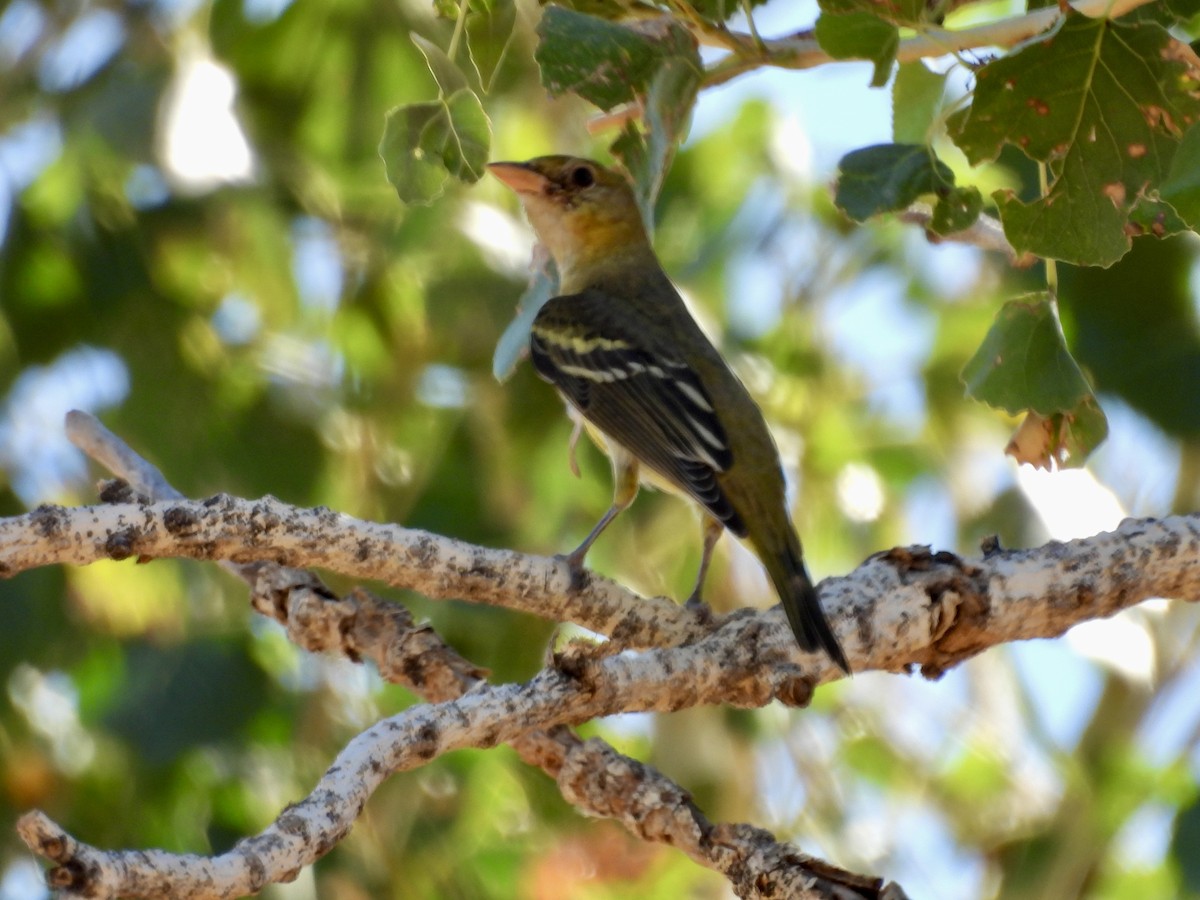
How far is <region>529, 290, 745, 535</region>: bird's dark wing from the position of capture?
3850mm

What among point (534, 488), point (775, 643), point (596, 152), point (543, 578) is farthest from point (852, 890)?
point (596, 152)

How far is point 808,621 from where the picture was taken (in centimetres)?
275

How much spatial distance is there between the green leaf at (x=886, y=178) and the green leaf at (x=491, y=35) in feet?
1.95

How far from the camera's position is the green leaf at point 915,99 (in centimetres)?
275

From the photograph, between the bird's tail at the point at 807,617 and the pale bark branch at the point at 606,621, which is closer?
the pale bark branch at the point at 606,621

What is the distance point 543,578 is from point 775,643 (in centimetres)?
44

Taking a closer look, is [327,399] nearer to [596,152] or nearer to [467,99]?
[596,152]

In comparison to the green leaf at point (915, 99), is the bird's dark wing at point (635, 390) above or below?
above

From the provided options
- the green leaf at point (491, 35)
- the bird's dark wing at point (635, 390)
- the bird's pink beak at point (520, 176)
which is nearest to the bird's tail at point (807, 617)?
the bird's dark wing at point (635, 390)

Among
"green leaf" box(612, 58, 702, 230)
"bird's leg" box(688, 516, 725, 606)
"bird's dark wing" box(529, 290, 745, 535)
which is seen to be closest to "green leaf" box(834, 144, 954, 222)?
"green leaf" box(612, 58, 702, 230)

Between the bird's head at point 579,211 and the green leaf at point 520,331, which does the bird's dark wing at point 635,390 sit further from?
the green leaf at point 520,331

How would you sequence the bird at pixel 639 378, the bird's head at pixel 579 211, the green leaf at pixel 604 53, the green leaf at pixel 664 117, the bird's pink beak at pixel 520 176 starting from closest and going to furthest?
the green leaf at pixel 604 53
the green leaf at pixel 664 117
the bird at pixel 639 378
the bird's pink beak at pixel 520 176
the bird's head at pixel 579 211

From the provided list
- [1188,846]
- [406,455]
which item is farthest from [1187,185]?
[406,455]

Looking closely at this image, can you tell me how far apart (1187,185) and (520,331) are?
137 centimetres
